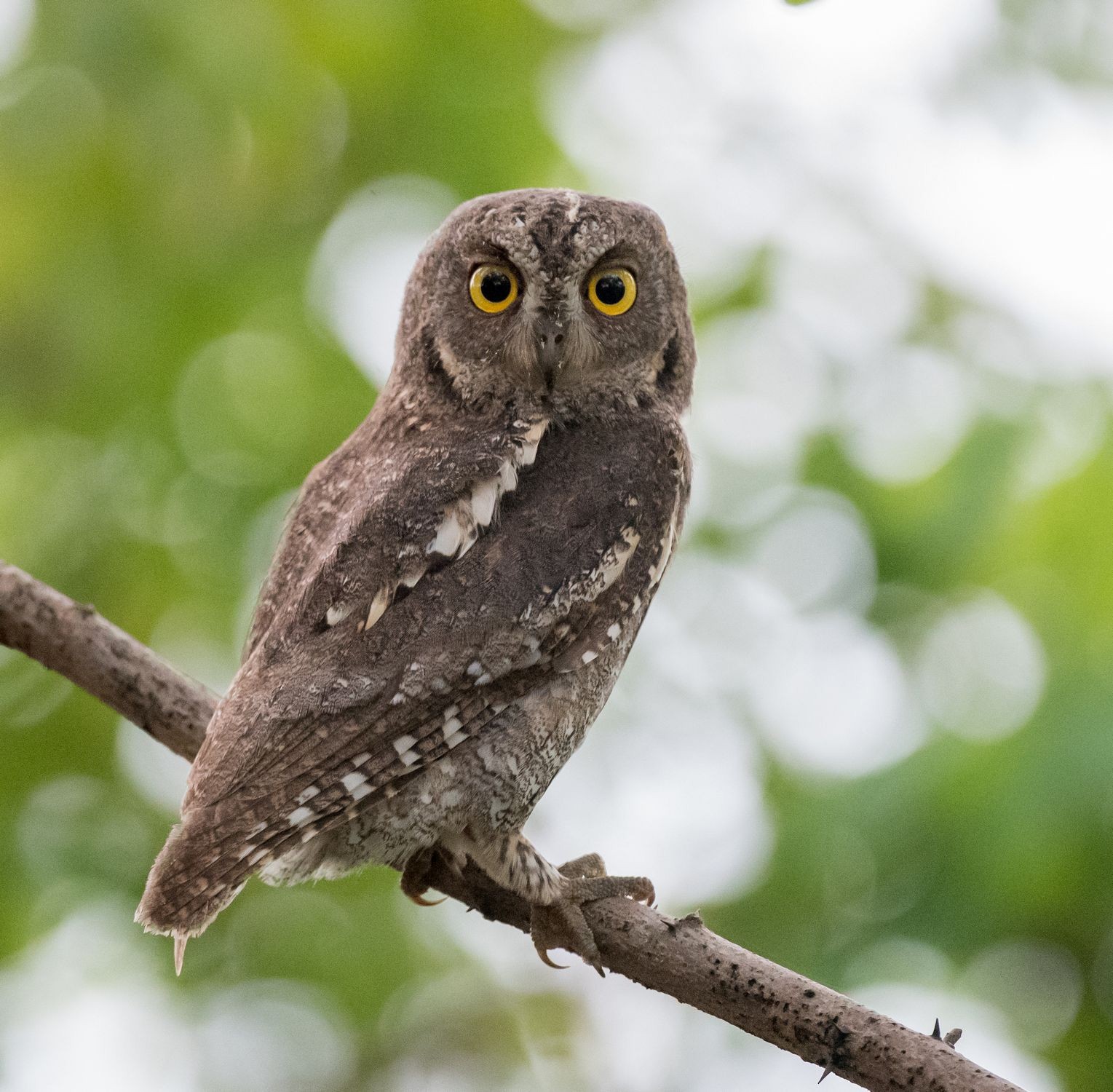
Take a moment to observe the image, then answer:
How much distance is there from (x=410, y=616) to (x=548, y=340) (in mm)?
758

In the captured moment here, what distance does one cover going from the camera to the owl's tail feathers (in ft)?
8.93

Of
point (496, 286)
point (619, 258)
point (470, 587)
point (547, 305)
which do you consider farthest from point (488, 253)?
point (470, 587)

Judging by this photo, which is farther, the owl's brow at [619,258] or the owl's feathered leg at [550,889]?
the owl's brow at [619,258]

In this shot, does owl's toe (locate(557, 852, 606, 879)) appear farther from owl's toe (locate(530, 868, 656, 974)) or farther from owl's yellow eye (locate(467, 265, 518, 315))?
owl's yellow eye (locate(467, 265, 518, 315))

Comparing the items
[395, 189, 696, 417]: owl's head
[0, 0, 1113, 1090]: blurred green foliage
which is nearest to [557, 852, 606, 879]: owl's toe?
[395, 189, 696, 417]: owl's head

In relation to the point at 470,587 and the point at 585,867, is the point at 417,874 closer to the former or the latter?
the point at 585,867

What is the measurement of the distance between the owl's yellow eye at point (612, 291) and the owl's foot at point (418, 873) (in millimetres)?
1415

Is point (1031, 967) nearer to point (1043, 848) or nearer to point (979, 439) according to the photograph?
point (1043, 848)

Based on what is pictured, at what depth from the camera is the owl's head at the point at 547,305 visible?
3.21 meters

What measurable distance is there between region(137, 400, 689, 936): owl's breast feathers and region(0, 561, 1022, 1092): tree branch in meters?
0.30

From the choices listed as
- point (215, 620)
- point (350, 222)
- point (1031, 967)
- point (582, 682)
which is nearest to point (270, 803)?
point (582, 682)

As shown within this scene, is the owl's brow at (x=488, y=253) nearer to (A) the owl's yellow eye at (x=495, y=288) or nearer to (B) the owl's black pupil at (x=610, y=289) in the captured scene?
(A) the owl's yellow eye at (x=495, y=288)

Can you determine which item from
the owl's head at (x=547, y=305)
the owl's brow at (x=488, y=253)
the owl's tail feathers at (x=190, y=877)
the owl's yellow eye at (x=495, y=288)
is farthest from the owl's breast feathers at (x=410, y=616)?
the owl's brow at (x=488, y=253)

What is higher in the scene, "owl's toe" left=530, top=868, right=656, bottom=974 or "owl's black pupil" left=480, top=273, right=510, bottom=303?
"owl's black pupil" left=480, top=273, right=510, bottom=303
